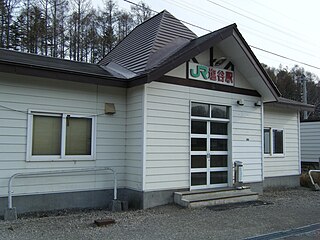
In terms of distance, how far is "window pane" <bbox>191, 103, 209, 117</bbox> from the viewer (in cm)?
978

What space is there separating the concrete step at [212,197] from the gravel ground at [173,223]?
289 millimetres

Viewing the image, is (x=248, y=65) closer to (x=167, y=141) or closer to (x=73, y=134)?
(x=167, y=141)

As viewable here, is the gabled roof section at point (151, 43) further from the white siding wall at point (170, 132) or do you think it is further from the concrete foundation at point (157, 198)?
the concrete foundation at point (157, 198)

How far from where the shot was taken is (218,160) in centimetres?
1047

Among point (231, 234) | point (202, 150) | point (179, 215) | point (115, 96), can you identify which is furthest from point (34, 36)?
point (231, 234)

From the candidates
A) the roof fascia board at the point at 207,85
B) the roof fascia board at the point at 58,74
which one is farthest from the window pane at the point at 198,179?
the roof fascia board at the point at 58,74

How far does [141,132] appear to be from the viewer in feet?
28.4

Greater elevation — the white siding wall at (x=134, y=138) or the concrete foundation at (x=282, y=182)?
the white siding wall at (x=134, y=138)

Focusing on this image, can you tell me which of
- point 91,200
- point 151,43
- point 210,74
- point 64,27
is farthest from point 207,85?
point 64,27

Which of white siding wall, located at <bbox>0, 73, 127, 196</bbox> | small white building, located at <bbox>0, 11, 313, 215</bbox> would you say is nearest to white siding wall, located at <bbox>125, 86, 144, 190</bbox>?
small white building, located at <bbox>0, 11, 313, 215</bbox>

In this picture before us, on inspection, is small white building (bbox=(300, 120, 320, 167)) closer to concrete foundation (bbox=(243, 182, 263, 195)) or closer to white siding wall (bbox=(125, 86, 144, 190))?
concrete foundation (bbox=(243, 182, 263, 195))

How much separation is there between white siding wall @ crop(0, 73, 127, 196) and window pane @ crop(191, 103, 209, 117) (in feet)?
6.86

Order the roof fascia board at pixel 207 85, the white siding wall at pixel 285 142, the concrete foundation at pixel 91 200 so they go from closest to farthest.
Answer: the concrete foundation at pixel 91 200 < the roof fascia board at pixel 207 85 < the white siding wall at pixel 285 142

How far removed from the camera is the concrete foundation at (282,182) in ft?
42.6
